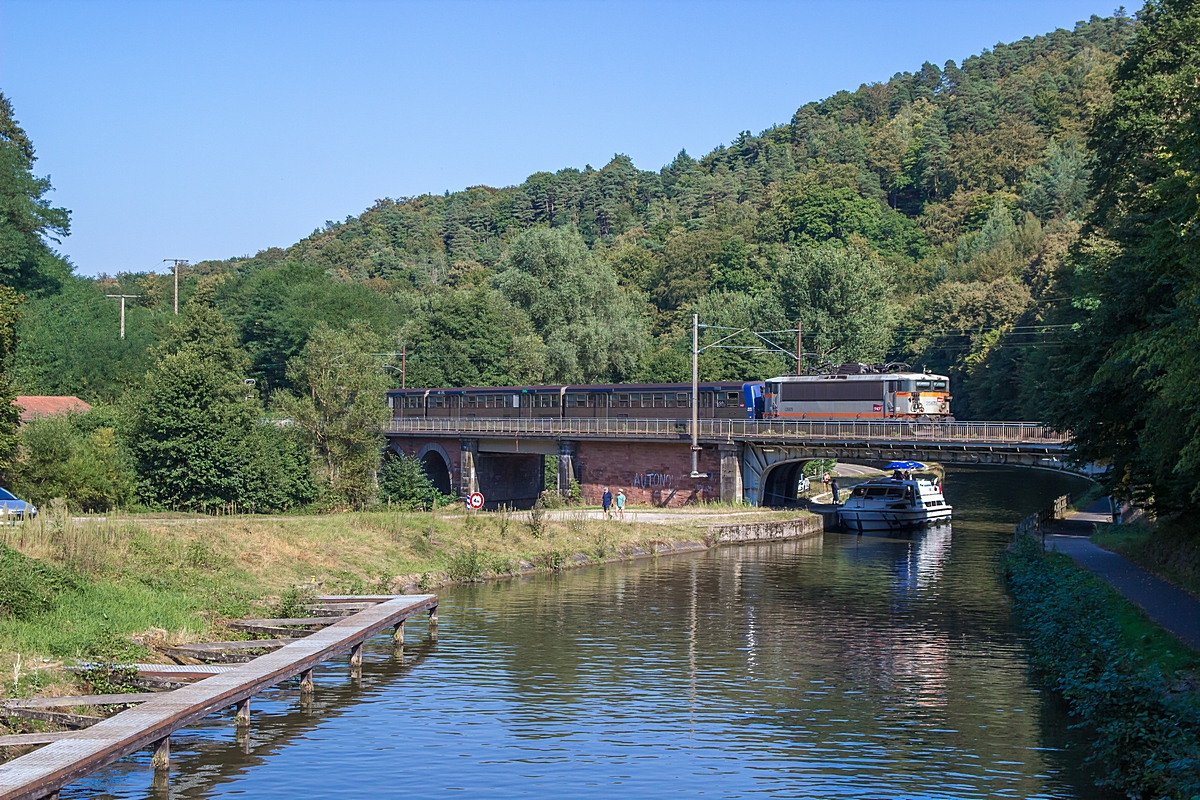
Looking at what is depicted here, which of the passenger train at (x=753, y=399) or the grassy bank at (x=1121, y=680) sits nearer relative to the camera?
the grassy bank at (x=1121, y=680)

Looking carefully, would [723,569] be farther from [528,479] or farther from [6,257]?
[6,257]

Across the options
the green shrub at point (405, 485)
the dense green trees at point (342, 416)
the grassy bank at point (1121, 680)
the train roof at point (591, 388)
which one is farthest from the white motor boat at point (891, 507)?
the grassy bank at point (1121, 680)

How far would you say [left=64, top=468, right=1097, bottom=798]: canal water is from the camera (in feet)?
57.8

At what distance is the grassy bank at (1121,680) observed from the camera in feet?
52.7

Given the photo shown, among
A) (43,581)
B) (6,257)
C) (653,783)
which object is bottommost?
(653,783)

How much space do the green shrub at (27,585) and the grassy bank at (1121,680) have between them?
20557mm

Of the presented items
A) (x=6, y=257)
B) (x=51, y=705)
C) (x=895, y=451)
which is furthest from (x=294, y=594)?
(x=6, y=257)

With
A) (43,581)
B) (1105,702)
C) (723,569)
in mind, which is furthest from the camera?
(723,569)

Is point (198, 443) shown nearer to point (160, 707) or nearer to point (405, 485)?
point (405, 485)

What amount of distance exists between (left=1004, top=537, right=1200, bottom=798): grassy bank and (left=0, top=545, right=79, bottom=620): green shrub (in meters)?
20.6

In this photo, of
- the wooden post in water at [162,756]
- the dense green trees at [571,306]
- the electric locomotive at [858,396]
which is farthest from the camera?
the dense green trees at [571,306]

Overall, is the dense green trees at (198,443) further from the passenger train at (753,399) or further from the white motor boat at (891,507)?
the white motor boat at (891,507)

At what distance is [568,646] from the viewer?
2798 cm

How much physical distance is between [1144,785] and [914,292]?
132 metres
